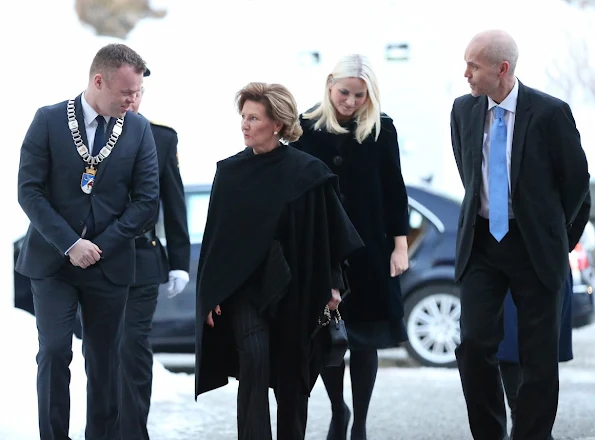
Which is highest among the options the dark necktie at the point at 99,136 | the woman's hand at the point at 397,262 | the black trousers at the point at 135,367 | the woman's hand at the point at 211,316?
the dark necktie at the point at 99,136

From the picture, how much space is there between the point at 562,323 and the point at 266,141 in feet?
6.08

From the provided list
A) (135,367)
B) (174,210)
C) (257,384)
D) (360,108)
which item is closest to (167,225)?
(174,210)

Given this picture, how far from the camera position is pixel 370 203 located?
20.0 ft

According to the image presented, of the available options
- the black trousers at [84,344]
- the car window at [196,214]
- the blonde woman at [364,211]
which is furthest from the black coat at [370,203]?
the car window at [196,214]

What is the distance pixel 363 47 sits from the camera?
26.9 metres

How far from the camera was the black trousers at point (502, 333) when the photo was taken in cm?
539

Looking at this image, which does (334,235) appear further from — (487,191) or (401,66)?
(401,66)

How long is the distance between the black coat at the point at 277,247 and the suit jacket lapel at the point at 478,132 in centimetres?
64

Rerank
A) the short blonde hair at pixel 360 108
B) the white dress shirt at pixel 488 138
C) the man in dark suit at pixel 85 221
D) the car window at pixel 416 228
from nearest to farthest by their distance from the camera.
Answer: the man in dark suit at pixel 85 221, the white dress shirt at pixel 488 138, the short blonde hair at pixel 360 108, the car window at pixel 416 228

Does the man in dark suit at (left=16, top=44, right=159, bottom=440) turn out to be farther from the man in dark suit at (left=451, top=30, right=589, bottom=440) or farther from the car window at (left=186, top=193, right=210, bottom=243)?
the car window at (left=186, top=193, right=210, bottom=243)

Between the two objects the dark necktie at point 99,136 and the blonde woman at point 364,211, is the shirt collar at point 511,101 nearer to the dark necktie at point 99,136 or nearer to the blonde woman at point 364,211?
the blonde woman at point 364,211

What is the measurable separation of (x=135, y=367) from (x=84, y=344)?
0.63 metres

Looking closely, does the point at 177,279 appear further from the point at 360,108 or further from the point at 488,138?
the point at 488,138

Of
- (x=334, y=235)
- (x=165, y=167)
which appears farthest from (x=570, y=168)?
(x=165, y=167)
